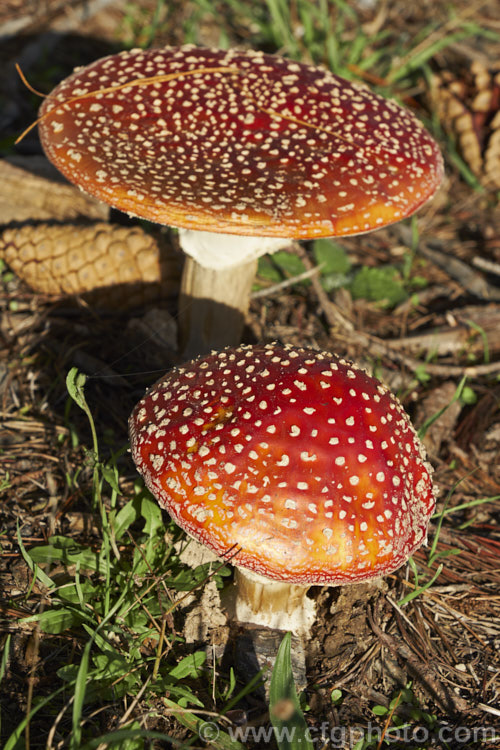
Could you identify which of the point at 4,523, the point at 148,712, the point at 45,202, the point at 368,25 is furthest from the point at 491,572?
the point at 368,25

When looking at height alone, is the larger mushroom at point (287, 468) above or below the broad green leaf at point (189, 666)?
above

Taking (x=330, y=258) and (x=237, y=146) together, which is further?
(x=330, y=258)

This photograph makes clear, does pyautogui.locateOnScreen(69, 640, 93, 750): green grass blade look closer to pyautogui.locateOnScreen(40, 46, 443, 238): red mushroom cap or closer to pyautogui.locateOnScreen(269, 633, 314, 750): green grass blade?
pyautogui.locateOnScreen(269, 633, 314, 750): green grass blade

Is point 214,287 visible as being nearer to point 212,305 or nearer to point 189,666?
point 212,305

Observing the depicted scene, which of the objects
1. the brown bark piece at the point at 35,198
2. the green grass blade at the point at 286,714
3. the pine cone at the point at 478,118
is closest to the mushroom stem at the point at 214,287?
the brown bark piece at the point at 35,198

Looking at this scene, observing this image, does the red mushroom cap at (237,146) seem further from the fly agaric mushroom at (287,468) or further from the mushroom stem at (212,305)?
the mushroom stem at (212,305)

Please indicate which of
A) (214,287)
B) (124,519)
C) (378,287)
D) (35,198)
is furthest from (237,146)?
(35,198)

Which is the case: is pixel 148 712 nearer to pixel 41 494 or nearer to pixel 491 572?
pixel 41 494
